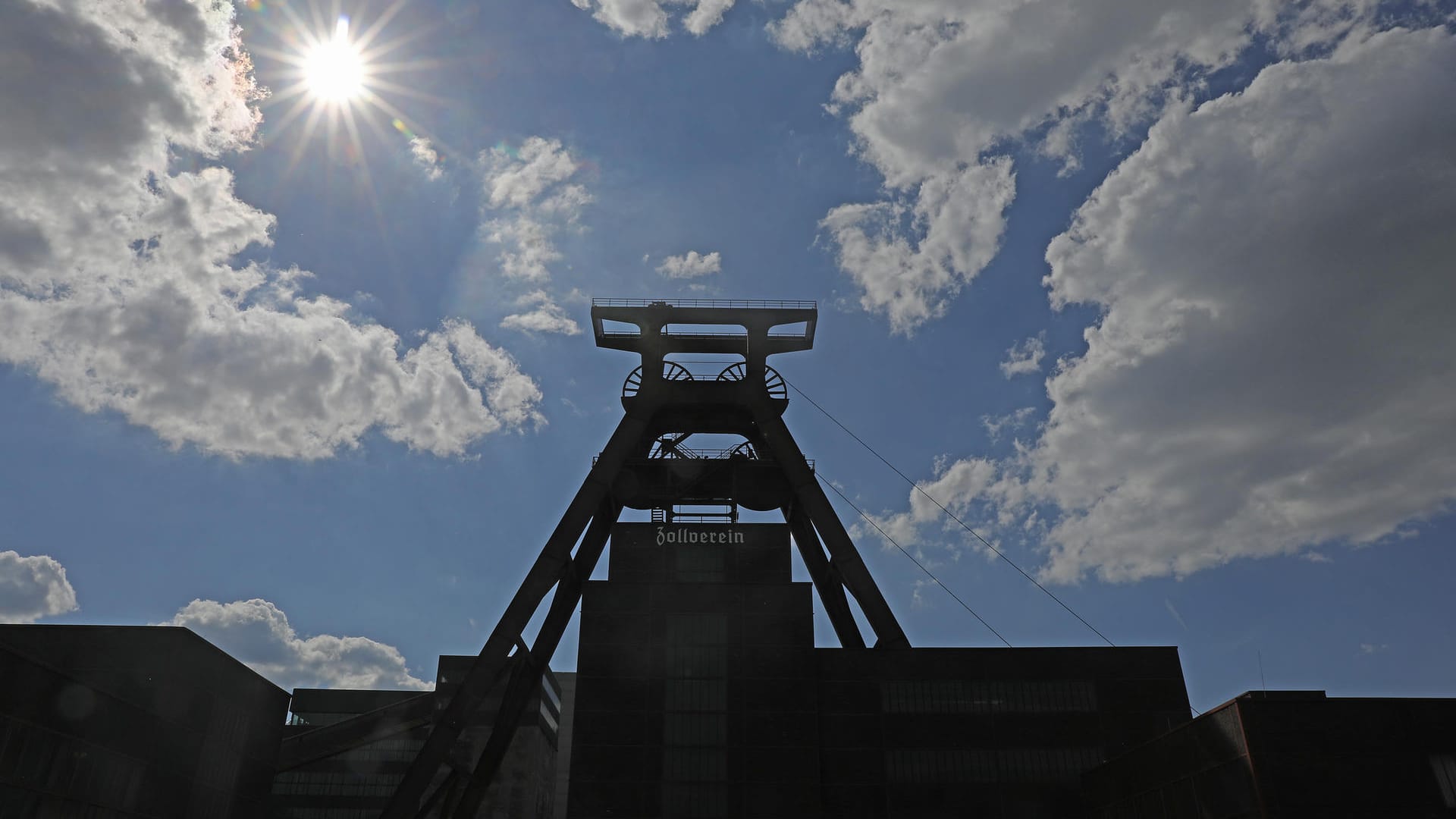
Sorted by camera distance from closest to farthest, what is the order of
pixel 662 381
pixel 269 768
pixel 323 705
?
pixel 269 768
pixel 662 381
pixel 323 705

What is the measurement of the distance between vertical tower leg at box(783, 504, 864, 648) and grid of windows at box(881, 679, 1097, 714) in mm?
5043

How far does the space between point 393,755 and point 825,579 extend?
30819 mm

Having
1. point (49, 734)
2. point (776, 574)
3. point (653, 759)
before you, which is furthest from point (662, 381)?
point (49, 734)

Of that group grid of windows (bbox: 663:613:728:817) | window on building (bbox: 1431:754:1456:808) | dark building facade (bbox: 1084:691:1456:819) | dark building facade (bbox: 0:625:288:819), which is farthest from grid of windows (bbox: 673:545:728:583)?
window on building (bbox: 1431:754:1456:808)

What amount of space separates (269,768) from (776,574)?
20.4 metres

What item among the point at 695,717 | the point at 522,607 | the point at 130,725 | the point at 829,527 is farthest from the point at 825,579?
the point at 130,725

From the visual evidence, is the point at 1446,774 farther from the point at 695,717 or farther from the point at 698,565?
the point at 698,565

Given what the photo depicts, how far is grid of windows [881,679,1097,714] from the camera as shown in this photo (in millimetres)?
38250

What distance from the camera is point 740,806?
36.0 m

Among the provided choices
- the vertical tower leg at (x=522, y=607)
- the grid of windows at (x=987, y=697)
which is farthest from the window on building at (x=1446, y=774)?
the vertical tower leg at (x=522, y=607)

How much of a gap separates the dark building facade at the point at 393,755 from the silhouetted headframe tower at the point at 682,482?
8320 millimetres

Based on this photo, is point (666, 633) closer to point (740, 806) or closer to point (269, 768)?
point (740, 806)

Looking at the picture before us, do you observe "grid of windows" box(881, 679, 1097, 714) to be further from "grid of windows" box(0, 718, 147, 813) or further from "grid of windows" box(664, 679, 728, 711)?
"grid of windows" box(0, 718, 147, 813)

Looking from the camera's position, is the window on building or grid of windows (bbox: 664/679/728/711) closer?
the window on building
